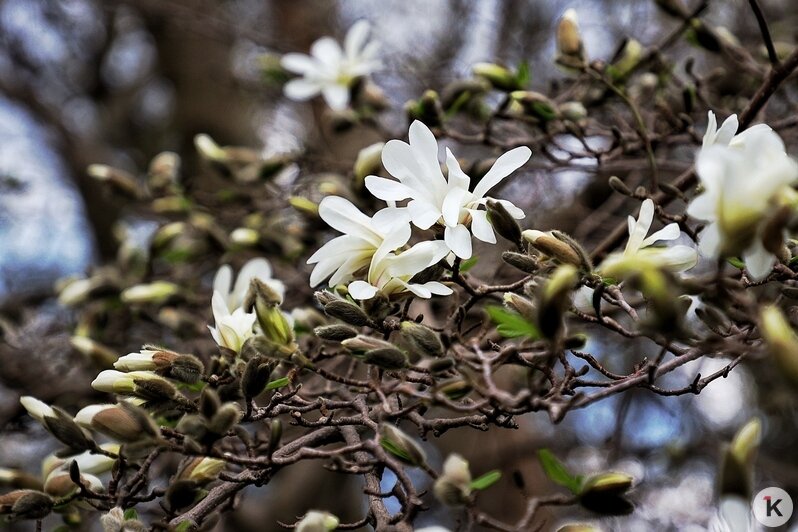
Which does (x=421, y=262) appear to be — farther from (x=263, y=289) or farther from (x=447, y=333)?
(x=263, y=289)

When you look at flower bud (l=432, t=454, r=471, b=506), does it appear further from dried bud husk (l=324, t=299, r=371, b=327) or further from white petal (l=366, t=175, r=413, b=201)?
white petal (l=366, t=175, r=413, b=201)

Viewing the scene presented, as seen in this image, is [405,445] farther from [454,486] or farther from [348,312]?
[348,312]

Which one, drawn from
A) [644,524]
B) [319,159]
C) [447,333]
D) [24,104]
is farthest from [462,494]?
[24,104]

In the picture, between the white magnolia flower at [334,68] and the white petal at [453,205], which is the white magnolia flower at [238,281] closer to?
the white petal at [453,205]

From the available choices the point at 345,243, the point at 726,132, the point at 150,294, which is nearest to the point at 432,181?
the point at 345,243

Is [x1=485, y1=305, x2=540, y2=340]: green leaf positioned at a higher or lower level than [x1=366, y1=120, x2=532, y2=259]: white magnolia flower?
lower

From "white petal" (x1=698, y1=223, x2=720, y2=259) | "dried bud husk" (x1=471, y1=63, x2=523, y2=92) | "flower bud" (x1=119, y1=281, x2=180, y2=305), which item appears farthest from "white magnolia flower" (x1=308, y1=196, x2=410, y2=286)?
"flower bud" (x1=119, y1=281, x2=180, y2=305)

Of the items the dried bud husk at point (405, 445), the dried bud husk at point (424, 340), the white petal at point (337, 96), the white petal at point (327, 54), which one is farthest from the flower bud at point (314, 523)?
the white petal at point (327, 54)
